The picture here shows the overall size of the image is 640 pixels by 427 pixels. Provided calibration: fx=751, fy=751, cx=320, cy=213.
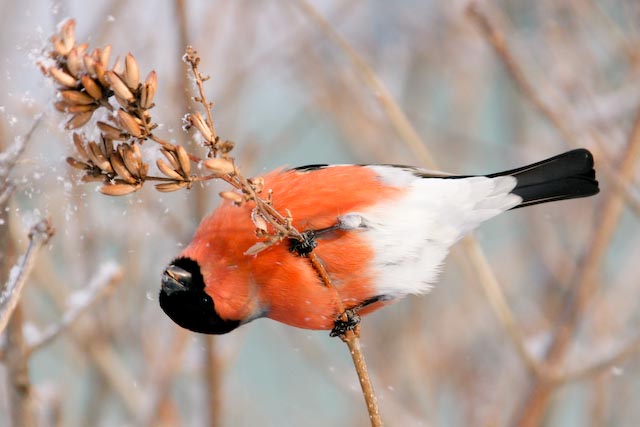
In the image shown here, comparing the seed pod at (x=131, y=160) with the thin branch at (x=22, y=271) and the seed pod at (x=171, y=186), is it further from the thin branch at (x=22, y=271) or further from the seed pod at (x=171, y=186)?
the thin branch at (x=22, y=271)

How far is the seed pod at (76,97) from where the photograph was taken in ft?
2.77

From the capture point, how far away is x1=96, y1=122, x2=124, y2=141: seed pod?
865 mm

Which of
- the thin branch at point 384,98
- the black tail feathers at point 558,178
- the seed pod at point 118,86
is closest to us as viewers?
the seed pod at point 118,86

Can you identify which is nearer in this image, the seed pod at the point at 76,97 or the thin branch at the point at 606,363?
the seed pod at the point at 76,97

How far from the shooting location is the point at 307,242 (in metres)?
1.22

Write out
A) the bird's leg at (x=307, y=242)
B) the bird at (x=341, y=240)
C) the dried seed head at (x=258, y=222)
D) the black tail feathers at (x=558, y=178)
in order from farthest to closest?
the black tail feathers at (x=558, y=178), the bird at (x=341, y=240), the bird's leg at (x=307, y=242), the dried seed head at (x=258, y=222)

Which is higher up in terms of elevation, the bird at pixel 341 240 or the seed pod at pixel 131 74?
the bird at pixel 341 240

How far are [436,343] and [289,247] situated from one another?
7.06 ft

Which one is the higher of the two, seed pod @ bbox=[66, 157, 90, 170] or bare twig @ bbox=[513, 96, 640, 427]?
bare twig @ bbox=[513, 96, 640, 427]

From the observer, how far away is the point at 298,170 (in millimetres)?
1503

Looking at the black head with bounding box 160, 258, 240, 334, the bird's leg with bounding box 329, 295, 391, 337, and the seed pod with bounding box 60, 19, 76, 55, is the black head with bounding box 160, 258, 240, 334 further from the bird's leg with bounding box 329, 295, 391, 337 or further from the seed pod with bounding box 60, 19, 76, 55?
the seed pod with bounding box 60, 19, 76, 55

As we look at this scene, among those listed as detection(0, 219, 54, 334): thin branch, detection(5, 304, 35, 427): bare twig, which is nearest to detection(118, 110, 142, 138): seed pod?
detection(0, 219, 54, 334): thin branch

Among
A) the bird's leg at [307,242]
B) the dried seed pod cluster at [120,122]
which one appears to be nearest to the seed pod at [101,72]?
the dried seed pod cluster at [120,122]

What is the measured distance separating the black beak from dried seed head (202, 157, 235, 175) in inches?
20.1
